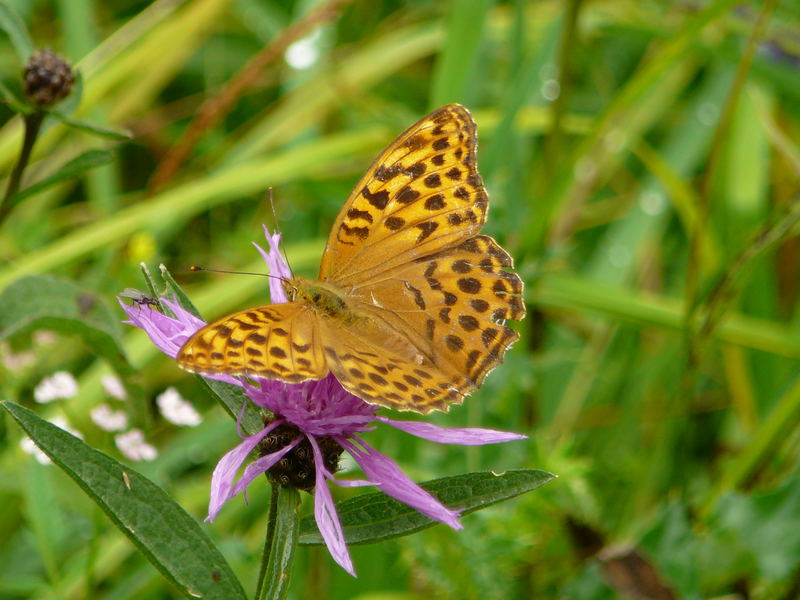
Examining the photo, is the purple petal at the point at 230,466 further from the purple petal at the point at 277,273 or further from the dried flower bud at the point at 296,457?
the purple petal at the point at 277,273

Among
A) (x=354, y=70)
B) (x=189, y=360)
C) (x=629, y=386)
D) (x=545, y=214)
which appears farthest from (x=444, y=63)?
→ (x=189, y=360)

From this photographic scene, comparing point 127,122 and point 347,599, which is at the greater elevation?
point 127,122

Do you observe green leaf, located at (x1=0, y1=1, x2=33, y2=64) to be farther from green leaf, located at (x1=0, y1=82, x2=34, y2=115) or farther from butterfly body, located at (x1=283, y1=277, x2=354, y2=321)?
butterfly body, located at (x1=283, y1=277, x2=354, y2=321)

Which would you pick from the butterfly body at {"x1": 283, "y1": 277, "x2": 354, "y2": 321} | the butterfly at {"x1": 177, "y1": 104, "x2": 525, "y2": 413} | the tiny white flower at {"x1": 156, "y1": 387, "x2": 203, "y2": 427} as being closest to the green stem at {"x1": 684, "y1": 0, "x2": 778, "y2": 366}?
the butterfly at {"x1": 177, "y1": 104, "x2": 525, "y2": 413}

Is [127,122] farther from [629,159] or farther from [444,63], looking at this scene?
[629,159]

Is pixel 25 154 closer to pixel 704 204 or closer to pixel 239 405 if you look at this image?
pixel 239 405

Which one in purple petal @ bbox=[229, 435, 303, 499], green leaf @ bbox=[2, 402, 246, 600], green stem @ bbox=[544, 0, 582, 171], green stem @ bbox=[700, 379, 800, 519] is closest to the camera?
green leaf @ bbox=[2, 402, 246, 600]

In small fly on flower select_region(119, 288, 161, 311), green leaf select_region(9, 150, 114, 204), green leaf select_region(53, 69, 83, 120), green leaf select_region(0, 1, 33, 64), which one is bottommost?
small fly on flower select_region(119, 288, 161, 311)

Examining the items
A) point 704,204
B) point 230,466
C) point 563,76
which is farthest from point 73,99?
point 704,204
